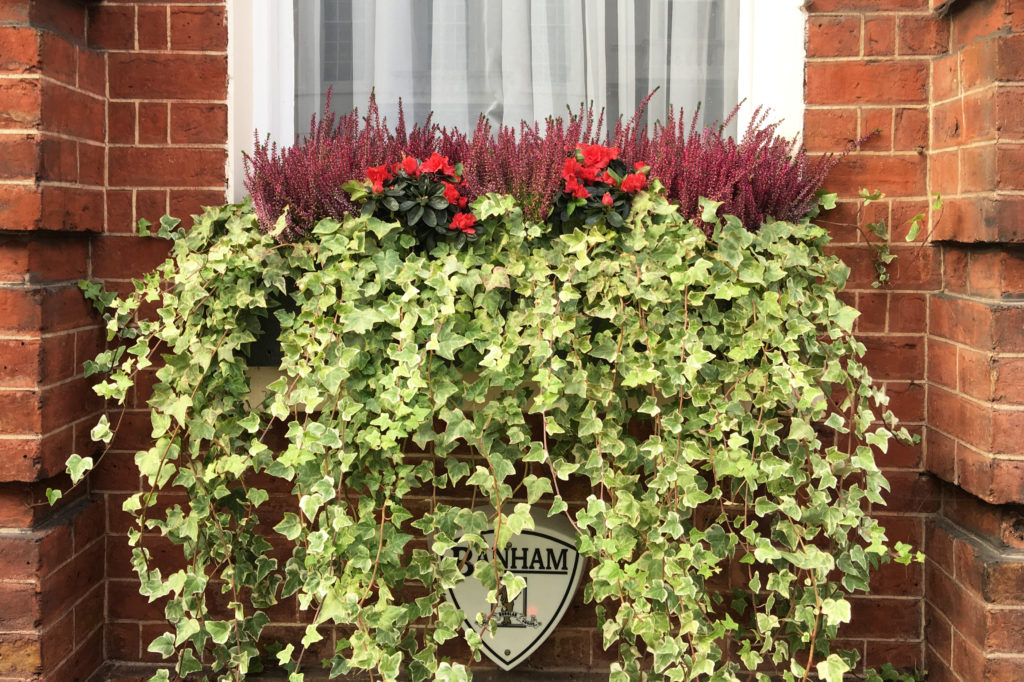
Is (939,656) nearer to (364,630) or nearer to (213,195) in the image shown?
(364,630)

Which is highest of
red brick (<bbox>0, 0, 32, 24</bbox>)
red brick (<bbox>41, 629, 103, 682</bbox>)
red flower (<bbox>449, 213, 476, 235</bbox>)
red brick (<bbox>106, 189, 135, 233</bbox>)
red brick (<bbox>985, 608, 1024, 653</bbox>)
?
red brick (<bbox>0, 0, 32, 24</bbox>)

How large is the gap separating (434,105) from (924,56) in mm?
1322

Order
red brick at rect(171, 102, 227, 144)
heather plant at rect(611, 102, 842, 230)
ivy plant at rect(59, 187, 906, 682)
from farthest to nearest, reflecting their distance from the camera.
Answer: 1. red brick at rect(171, 102, 227, 144)
2. heather plant at rect(611, 102, 842, 230)
3. ivy plant at rect(59, 187, 906, 682)

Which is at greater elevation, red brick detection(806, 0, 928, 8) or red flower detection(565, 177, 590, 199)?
red brick detection(806, 0, 928, 8)

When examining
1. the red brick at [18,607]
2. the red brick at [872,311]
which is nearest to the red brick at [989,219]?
the red brick at [872,311]

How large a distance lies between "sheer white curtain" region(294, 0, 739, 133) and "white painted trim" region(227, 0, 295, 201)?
38 millimetres

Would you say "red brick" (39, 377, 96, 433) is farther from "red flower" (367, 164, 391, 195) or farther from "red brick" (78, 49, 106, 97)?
"red flower" (367, 164, 391, 195)

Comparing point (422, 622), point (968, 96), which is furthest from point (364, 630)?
point (968, 96)

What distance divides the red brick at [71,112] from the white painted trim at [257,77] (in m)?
0.34

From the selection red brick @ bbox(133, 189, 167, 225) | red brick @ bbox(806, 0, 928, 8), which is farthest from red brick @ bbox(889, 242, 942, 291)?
red brick @ bbox(133, 189, 167, 225)

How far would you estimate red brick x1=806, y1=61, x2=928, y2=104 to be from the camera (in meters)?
2.22

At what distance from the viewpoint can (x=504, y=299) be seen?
1.94 meters

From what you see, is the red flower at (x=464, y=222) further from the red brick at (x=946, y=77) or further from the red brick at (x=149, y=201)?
the red brick at (x=946, y=77)

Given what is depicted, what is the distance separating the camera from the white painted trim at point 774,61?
7.37 ft
